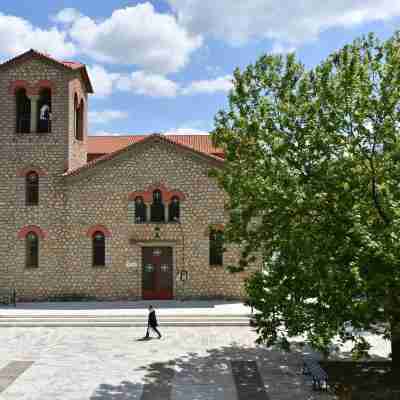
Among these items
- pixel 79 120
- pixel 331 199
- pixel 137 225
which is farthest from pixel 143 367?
pixel 79 120

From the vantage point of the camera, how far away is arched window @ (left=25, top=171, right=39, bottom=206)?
25031 millimetres

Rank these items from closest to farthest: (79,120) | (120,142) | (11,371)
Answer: (11,371) → (79,120) → (120,142)

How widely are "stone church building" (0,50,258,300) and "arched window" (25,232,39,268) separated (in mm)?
54

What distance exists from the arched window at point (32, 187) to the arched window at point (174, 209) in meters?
7.41

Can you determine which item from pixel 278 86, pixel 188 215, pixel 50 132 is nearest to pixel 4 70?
pixel 50 132

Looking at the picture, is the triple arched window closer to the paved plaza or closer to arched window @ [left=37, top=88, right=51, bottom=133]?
arched window @ [left=37, top=88, right=51, bottom=133]

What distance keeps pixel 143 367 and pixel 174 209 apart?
11.6 meters

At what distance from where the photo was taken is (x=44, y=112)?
26.0 meters

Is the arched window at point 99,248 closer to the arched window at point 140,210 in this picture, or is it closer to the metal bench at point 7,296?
the arched window at point 140,210

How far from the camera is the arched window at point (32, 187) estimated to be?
2503 centimetres

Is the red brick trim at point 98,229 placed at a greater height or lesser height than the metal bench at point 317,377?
greater

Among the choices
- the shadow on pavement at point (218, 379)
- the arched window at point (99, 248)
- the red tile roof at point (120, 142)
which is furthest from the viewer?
the red tile roof at point (120, 142)

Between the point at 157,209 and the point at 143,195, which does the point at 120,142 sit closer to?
the point at 143,195

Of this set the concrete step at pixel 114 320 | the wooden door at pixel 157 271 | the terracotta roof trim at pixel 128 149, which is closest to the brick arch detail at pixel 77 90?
the terracotta roof trim at pixel 128 149
